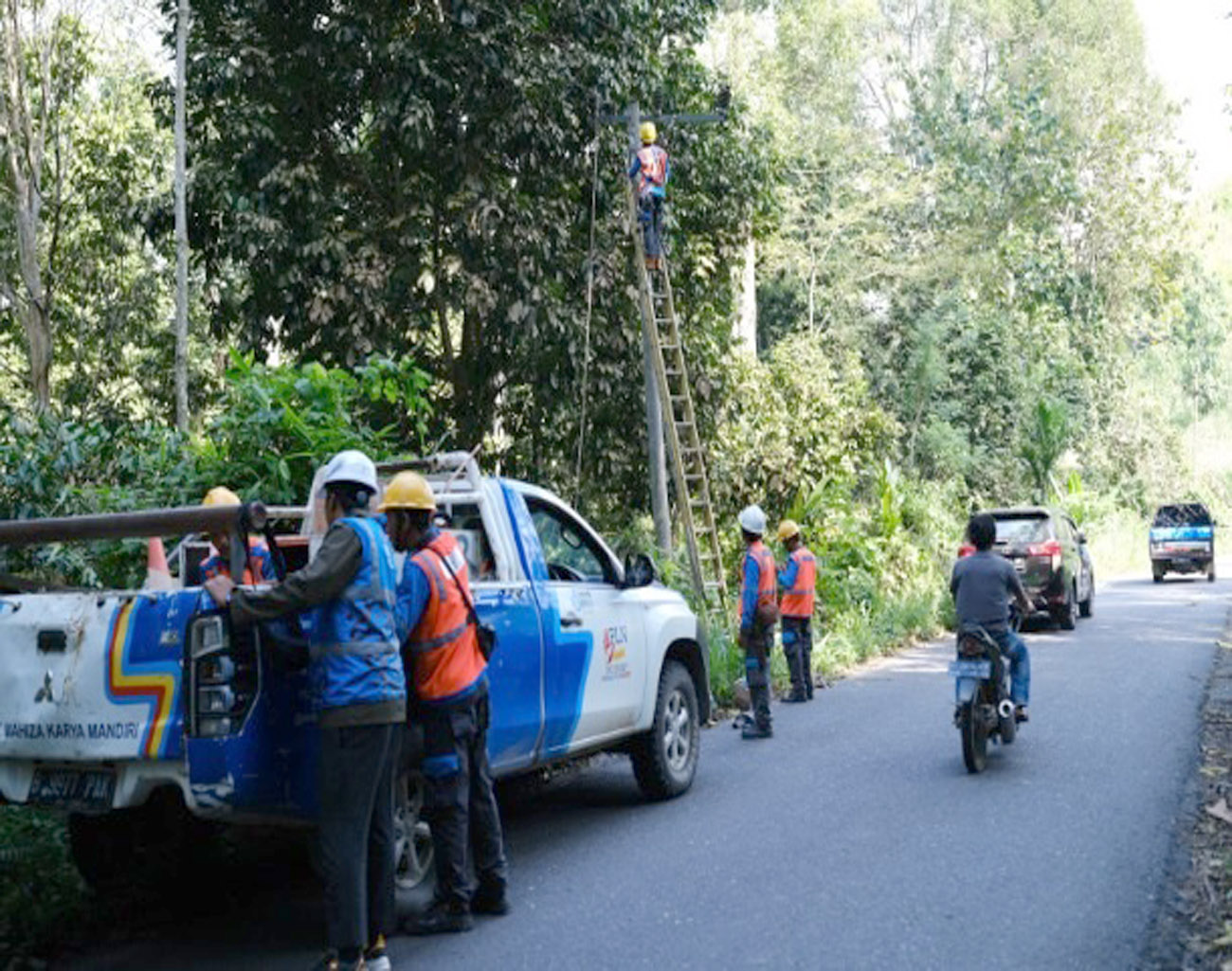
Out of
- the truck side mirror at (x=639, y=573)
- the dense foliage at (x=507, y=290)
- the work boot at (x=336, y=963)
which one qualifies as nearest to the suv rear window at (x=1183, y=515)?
the dense foliage at (x=507, y=290)

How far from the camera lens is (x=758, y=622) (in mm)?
11273

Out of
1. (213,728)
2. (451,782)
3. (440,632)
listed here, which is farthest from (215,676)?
(451,782)

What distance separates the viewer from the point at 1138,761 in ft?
32.0

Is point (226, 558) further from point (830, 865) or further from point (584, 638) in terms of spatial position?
point (830, 865)

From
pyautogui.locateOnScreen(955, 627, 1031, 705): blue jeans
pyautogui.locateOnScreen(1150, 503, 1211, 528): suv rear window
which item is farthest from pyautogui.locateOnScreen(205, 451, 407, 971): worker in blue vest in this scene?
pyautogui.locateOnScreen(1150, 503, 1211, 528): suv rear window

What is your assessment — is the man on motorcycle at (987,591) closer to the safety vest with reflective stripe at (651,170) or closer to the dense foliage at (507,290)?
the dense foliage at (507,290)

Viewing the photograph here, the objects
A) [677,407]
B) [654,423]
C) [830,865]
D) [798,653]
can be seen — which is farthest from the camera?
[677,407]

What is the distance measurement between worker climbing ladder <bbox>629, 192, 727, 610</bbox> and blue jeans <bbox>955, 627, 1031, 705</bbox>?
17.0ft

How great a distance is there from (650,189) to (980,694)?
727 cm

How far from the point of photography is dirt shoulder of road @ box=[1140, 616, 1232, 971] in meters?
5.63

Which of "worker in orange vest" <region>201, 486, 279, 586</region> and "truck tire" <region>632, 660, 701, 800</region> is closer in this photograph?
"worker in orange vest" <region>201, 486, 279, 586</region>

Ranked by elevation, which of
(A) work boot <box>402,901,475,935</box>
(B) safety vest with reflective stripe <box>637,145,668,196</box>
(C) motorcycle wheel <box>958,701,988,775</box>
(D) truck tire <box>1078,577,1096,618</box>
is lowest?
(A) work boot <box>402,901,475,935</box>

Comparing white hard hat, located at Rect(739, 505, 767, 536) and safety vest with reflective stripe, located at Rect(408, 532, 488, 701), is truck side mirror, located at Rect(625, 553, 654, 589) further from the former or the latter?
white hard hat, located at Rect(739, 505, 767, 536)

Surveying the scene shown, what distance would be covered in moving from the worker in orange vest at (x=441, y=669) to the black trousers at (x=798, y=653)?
25.7 feet
